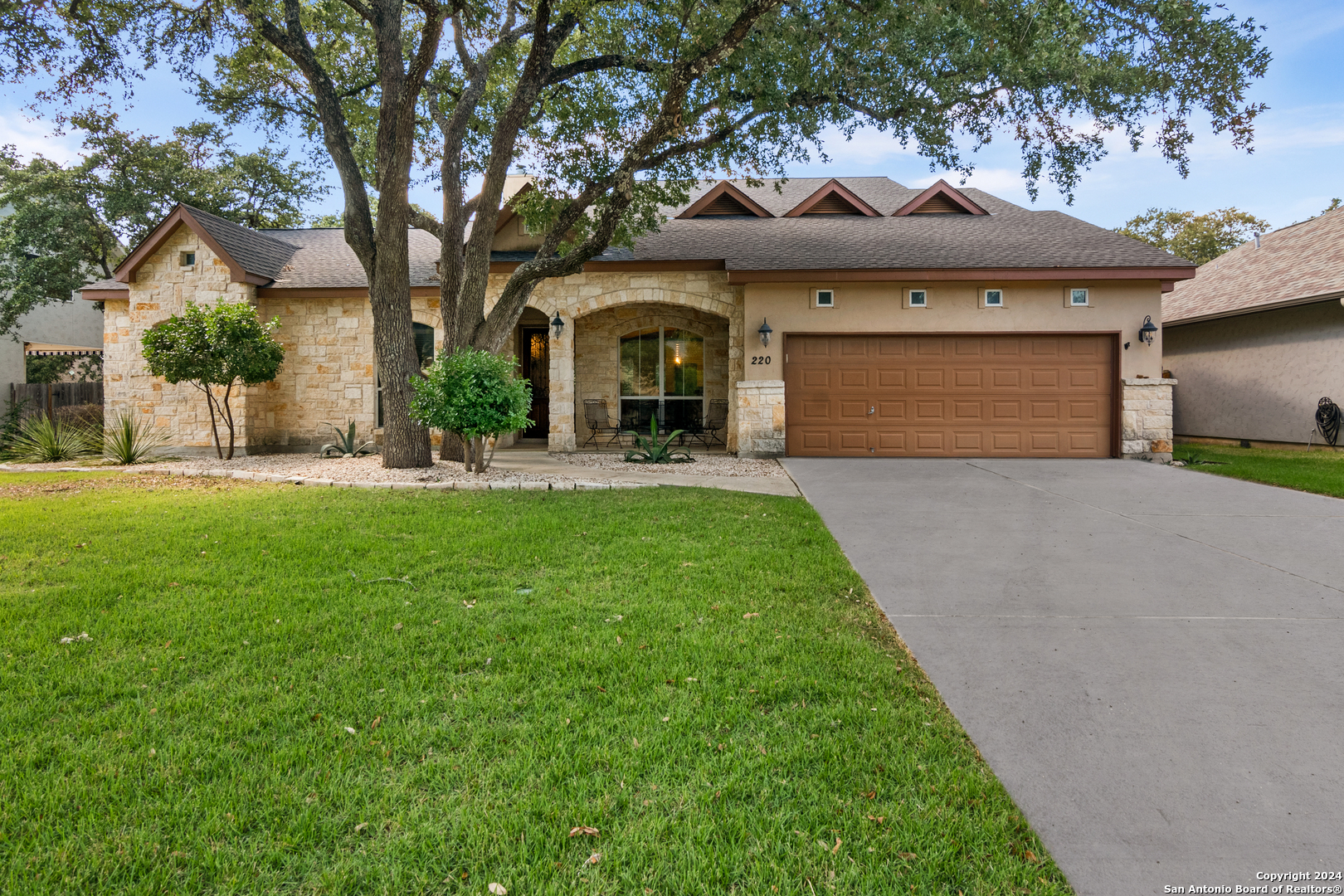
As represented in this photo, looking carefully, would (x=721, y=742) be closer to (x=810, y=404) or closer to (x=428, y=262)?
(x=810, y=404)

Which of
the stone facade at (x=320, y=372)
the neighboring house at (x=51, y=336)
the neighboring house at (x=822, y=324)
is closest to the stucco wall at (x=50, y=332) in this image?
the neighboring house at (x=51, y=336)

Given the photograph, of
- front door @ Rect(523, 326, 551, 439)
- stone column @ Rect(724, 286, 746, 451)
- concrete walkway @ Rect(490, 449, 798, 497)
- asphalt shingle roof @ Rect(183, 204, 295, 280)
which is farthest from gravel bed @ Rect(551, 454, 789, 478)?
asphalt shingle roof @ Rect(183, 204, 295, 280)

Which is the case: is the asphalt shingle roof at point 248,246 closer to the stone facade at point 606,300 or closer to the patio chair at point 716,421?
the stone facade at point 606,300

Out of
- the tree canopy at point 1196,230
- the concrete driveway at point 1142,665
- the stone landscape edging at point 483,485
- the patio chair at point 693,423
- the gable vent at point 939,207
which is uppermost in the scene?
the tree canopy at point 1196,230

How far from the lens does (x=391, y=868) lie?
175cm

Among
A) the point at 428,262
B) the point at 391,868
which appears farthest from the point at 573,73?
the point at 391,868

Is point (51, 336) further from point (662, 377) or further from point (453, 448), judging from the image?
point (662, 377)

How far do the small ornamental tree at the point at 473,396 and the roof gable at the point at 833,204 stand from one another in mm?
8715

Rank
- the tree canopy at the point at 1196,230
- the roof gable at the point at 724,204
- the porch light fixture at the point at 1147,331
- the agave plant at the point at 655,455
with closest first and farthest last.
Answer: the agave plant at the point at 655,455 → the porch light fixture at the point at 1147,331 → the roof gable at the point at 724,204 → the tree canopy at the point at 1196,230

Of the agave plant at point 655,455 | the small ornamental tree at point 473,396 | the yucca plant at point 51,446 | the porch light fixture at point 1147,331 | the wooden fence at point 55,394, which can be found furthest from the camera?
the wooden fence at point 55,394

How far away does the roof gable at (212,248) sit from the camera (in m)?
11.9

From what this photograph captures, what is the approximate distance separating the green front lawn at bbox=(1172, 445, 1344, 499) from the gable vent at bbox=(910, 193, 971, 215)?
6.62 metres

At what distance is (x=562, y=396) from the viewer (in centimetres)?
1273

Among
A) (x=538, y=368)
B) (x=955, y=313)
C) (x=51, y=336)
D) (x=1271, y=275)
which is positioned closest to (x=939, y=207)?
(x=955, y=313)
